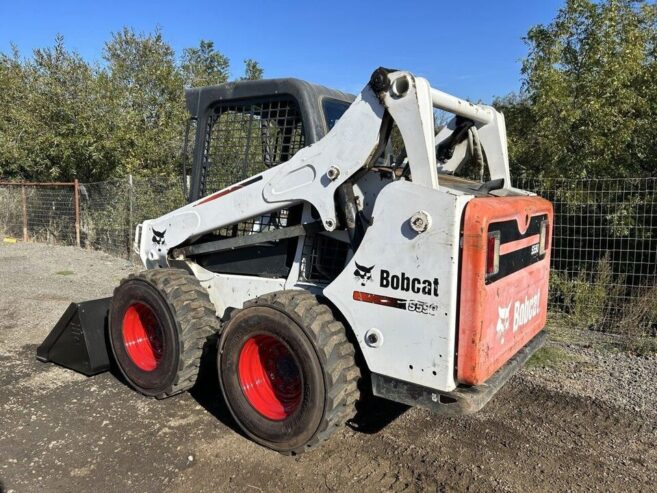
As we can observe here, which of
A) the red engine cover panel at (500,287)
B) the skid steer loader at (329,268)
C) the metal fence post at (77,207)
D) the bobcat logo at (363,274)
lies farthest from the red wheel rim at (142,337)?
the metal fence post at (77,207)

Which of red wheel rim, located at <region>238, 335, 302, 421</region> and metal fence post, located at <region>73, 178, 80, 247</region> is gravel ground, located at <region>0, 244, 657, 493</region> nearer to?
red wheel rim, located at <region>238, 335, 302, 421</region>

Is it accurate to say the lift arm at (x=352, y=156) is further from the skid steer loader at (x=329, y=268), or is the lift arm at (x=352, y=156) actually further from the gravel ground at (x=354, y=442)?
the gravel ground at (x=354, y=442)

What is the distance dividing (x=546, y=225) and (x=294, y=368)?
84.8 inches

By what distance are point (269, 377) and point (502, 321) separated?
156cm

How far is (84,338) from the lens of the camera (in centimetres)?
452

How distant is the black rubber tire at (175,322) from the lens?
12.6ft

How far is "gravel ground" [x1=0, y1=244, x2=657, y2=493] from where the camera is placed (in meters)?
3.05

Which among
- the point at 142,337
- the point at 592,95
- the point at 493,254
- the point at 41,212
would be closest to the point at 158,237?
the point at 142,337

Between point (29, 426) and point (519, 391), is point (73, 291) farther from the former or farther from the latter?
point (519, 391)

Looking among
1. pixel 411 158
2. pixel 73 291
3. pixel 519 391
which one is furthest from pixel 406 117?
pixel 73 291

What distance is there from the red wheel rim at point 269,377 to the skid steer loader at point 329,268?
0.5 inches

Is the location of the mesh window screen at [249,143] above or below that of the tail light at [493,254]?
above

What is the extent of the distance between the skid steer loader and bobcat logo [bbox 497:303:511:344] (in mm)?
19

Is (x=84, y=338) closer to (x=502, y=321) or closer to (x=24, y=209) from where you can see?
(x=502, y=321)
